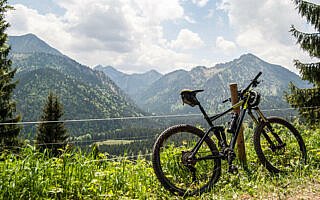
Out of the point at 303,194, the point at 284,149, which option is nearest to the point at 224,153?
the point at 303,194

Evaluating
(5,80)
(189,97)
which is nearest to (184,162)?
(189,97)

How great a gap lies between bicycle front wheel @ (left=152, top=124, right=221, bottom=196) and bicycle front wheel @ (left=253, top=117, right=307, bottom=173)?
109 cm

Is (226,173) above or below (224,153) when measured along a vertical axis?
below

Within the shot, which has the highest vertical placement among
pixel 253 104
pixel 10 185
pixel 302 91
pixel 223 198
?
pixel 302 91

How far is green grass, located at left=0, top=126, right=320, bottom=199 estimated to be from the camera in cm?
372

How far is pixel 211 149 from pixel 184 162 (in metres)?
0.50

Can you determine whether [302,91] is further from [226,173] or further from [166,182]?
[166,182]

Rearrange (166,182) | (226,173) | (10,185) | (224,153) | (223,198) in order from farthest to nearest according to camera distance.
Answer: (226,173), (224,153), (166,182), (223,198), (10,185)

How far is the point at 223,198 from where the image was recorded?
4.08 m

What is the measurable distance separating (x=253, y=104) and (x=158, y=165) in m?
2.14

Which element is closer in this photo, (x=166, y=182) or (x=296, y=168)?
(x=166, y=182)

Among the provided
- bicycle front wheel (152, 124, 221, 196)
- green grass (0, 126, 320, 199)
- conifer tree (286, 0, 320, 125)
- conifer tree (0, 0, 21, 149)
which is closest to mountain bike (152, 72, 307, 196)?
bicycle front wheel (152, 124, 221, 196)

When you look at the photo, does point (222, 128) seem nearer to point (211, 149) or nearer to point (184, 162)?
point (211, 149)

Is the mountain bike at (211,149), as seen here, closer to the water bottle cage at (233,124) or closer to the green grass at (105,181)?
the water bottle cage at (233,124)
